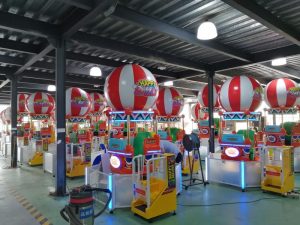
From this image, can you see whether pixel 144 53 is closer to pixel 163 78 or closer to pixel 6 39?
pixel 6 39

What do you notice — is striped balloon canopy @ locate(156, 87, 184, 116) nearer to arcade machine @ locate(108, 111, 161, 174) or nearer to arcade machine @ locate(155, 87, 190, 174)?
arcade machine @ locate(155, 87, 190, 174)

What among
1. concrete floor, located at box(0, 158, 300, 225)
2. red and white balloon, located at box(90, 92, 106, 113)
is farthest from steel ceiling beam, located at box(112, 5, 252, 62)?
red and white balloon, located at box(90, 92, 106, 113)

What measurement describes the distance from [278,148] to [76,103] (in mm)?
5934

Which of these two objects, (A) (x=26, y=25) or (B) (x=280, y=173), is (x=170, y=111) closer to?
(B) (x=280, y=173)

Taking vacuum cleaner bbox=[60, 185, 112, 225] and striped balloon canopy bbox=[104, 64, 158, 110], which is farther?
striped balloon canopy bbox=[104, 64, 158, 110]

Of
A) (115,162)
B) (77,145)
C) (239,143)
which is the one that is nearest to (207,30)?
(115,162)

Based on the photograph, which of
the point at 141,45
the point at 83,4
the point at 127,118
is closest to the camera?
the point at 83,4

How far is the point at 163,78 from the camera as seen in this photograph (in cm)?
1180

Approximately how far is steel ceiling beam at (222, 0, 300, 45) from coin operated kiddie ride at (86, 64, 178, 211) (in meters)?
2.12

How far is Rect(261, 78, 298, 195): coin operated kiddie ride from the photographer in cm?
576

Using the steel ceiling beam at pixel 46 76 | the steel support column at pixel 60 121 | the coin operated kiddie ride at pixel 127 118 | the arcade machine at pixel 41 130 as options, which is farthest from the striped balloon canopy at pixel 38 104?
the coin operated kiddie ride at pixel 127 118

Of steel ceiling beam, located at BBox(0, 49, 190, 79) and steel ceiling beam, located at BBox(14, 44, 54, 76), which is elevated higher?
steel ceiling beam, located at BBox(0, 49, 190, 79)

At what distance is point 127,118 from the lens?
4.98 metres

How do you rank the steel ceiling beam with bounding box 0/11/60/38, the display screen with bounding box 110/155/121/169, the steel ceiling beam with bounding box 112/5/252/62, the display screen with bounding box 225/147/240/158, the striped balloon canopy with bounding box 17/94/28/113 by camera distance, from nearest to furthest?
the steel ceiling beam with bounding box 112/5/252/62, the steel ceiling beam with bounding box 0/11/60/38, the display screen with bounding box 110/155/121/169, the display screen with bounding box 225/147/240/158, the striped balloon canopy with bounding box 17/94/28/113
